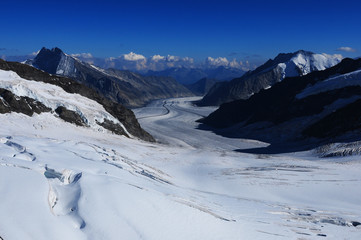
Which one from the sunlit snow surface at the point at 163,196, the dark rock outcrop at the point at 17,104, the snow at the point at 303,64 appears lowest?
the sunlit snow surface at the point at 163,196

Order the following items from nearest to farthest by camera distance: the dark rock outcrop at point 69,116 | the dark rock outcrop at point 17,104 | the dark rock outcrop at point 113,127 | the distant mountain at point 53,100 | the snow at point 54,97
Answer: the dark rock outcrop at point 17,104 < the distant mountain at point 53,100 < the snow at point 54,97 < the dark rock outcrop at point 69,116 < the dark rock outcrop at point 113,127

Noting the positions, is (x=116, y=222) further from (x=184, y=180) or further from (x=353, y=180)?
(x=353, y=180)

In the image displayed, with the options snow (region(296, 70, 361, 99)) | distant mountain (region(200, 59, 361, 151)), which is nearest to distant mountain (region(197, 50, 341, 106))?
distant mountain (region(200, 59, 361, 151))

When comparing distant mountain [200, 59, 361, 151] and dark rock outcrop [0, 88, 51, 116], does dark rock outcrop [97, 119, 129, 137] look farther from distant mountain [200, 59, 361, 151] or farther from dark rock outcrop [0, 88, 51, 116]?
distant mountain [200, 59, 361, 151]

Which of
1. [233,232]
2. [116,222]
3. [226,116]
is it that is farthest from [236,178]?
[226,116]

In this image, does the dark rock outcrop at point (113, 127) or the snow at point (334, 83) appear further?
the snow at point (334, 83)

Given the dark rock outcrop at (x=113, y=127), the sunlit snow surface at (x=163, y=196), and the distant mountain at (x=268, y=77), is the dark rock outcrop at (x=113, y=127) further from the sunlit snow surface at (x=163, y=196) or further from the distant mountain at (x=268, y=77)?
the distant mountain at (x=268, y=77)

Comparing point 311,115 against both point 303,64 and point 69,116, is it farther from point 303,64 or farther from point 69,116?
point 303,64

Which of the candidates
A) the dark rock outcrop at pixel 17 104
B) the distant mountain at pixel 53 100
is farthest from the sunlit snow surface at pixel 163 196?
the distant mountain at pixel 53 100
